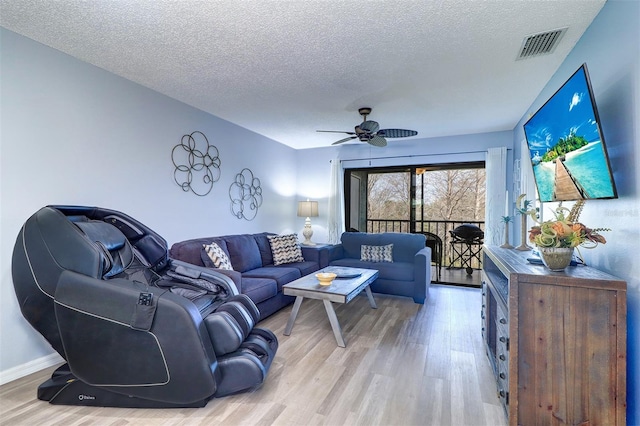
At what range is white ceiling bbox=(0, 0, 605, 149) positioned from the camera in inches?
73.2

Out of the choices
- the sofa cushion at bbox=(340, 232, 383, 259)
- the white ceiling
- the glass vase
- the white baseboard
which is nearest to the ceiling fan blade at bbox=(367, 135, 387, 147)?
the white ceiling

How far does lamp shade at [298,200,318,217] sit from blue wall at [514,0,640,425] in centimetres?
394

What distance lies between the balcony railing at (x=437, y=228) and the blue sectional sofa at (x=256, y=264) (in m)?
1.71

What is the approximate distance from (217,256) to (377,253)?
2.29 metres

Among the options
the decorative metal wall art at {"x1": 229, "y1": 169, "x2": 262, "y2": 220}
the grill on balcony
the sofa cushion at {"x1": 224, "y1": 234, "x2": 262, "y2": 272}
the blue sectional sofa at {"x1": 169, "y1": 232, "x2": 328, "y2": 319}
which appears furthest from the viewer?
the grill on balcony

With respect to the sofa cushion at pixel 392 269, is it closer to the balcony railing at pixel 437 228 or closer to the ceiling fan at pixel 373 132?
the balcony railing at pixel 437 228

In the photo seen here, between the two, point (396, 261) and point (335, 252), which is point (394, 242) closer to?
point (396, 261)

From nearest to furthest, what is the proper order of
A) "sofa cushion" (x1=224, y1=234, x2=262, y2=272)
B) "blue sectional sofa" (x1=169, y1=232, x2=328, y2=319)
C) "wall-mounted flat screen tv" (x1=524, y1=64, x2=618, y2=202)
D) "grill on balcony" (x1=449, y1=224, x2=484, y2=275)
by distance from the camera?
1. "wall-mounted flat screen tv" (x1=524, y1=64, x2=618, y2=202)
2. "blue sectional sofa" (x1=169, y1=232, x2=328, y2=319)
3. "sofa cushion" (x1=224, y1=234, x2=262, y2=272)
4. "grill on balcony" (x1=449, y1=224, x2=484, y2=275)

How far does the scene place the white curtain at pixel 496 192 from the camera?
177 inches

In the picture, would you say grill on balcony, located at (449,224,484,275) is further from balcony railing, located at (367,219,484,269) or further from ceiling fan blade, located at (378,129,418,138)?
ceiling fan blade, located at (378,129,418,138)

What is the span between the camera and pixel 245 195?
458 centimetres

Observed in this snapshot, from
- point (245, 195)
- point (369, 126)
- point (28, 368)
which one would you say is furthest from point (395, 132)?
point (28, 368)

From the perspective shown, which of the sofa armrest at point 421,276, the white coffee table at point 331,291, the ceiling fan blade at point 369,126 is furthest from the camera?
the sofa armrest at point 421,276

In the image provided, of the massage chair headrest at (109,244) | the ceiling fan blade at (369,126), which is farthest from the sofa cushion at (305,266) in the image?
the massage chair headrest at (109,244)
